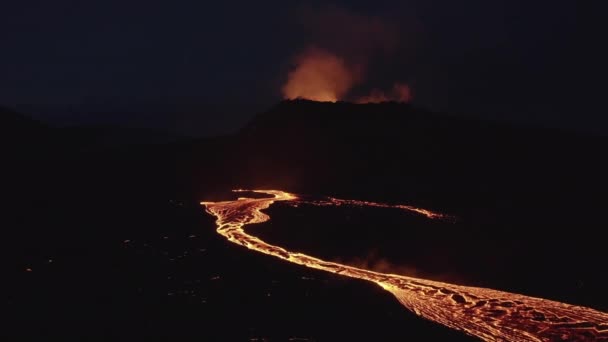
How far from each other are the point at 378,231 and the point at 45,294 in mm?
17080

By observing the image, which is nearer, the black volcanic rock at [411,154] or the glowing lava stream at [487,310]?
the glowing lava stream at [487,310]

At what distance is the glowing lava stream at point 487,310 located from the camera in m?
14.5

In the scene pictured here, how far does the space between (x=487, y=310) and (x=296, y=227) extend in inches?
568

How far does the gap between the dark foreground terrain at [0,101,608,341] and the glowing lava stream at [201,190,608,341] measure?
0.84m

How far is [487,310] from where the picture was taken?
16.3m

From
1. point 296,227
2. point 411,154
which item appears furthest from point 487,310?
point 411,154

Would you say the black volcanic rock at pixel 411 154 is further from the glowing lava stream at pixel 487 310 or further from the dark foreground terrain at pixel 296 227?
the glowing lava stream at pixel 487 310

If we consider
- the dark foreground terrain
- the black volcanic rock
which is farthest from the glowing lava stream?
the black volcanic rock

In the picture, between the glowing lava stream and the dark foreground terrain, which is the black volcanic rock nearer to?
the dark foreground terrain

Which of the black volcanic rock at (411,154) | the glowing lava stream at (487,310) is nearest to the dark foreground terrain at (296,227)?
the black volcanic rock at (411,154)

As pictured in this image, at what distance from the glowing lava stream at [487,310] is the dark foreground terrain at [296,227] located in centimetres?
84

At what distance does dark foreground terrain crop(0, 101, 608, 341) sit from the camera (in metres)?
15.0

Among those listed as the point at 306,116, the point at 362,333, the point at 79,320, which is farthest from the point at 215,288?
the point at 306,116

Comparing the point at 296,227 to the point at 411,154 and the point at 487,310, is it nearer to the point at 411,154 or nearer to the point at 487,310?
the point at 487,310
